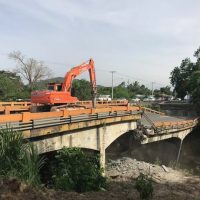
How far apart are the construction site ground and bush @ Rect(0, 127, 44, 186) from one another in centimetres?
109

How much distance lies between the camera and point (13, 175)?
10.5 meters

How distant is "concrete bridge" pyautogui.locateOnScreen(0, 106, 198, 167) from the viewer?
15.2m

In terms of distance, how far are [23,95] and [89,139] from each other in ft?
122

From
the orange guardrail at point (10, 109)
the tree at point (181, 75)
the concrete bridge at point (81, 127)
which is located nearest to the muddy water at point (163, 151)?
the concrete bridge at point (81, 127)

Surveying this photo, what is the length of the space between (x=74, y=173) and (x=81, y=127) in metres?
5.31

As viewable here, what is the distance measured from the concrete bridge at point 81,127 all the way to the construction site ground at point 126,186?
7.27 feet

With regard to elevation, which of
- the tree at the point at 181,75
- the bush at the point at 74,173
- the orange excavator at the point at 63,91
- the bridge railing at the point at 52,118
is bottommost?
the bush at the point at 74,173

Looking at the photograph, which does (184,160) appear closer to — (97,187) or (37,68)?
(97,187)

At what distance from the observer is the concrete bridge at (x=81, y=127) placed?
1518 cm

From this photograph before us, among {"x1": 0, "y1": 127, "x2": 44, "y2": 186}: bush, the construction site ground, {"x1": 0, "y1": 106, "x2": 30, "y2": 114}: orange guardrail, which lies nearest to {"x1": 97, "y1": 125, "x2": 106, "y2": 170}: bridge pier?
the construction site ground

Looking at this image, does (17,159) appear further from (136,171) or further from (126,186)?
(136,171)

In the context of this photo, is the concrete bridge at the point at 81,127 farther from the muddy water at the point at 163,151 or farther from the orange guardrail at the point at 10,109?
the orange guardrail at the point at 10,109

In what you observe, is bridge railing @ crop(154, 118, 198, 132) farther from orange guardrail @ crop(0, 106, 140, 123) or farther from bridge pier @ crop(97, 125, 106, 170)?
orange guardrail @ crop(0, 106, 140, 123)

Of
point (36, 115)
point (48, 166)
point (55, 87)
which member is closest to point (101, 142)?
point (48, 166)
